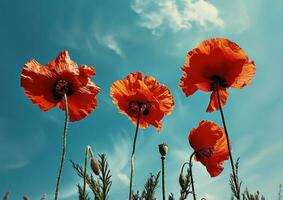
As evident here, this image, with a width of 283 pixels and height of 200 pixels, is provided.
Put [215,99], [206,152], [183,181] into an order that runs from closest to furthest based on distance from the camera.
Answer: [183,181] → [215,99] → [206,152]

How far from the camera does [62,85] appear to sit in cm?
425

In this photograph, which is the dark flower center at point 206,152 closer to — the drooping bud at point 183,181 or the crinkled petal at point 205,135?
the crinkled petal at point 205,135

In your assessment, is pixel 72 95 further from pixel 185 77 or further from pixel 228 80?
pixel 228 80

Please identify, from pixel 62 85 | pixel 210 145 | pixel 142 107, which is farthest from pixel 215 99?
Answer: pixel 62 85

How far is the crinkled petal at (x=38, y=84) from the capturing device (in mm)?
4078

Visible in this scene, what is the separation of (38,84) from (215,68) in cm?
177

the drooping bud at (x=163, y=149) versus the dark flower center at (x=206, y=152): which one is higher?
the dark flower center at (x=206, y=152)

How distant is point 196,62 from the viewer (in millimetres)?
4172

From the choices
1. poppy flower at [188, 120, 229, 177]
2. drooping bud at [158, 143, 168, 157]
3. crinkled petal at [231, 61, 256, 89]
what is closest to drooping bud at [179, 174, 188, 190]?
drooping bud at [158, 143, 168, 157]

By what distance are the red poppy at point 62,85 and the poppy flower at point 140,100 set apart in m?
0.56

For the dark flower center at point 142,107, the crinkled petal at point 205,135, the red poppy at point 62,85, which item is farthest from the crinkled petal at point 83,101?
the crinkled petal at point 205,135

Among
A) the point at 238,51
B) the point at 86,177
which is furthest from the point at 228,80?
the point at 86,177

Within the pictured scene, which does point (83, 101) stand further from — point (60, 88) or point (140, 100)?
point (140, 100)

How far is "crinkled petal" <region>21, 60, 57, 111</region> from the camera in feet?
13.4
